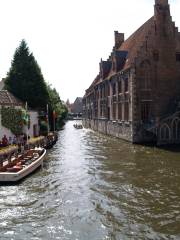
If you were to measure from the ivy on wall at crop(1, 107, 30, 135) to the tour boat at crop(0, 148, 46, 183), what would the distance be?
22.1ft

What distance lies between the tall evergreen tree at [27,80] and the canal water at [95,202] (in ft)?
77.5

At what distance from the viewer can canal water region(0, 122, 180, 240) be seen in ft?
46.7

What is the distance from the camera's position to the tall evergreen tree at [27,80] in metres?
52.6

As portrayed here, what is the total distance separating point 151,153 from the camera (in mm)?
35938

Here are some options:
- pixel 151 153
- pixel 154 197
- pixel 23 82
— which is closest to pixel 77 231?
pixel 154 197

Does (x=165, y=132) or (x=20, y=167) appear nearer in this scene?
(x=20, y=167)

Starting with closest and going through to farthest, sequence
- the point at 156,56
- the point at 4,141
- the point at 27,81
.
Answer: the point at 4,141
the point at 156,56
the point at 27,81

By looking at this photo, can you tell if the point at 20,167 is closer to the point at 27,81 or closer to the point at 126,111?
the point at 126,111

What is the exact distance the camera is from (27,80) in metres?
53.1

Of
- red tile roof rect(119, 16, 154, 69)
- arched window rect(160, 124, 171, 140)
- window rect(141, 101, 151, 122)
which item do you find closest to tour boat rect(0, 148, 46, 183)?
arched window rect(160, 124, 171, 140)

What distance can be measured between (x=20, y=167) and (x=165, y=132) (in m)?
23.9

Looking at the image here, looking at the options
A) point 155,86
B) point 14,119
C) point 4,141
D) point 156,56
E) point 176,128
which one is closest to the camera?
point 4,141

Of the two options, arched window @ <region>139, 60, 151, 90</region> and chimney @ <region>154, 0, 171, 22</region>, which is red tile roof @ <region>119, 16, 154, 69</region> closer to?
chimney @ <region>154, 0, 171, 22</region>

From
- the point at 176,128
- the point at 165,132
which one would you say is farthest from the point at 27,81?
the point at 176,128
